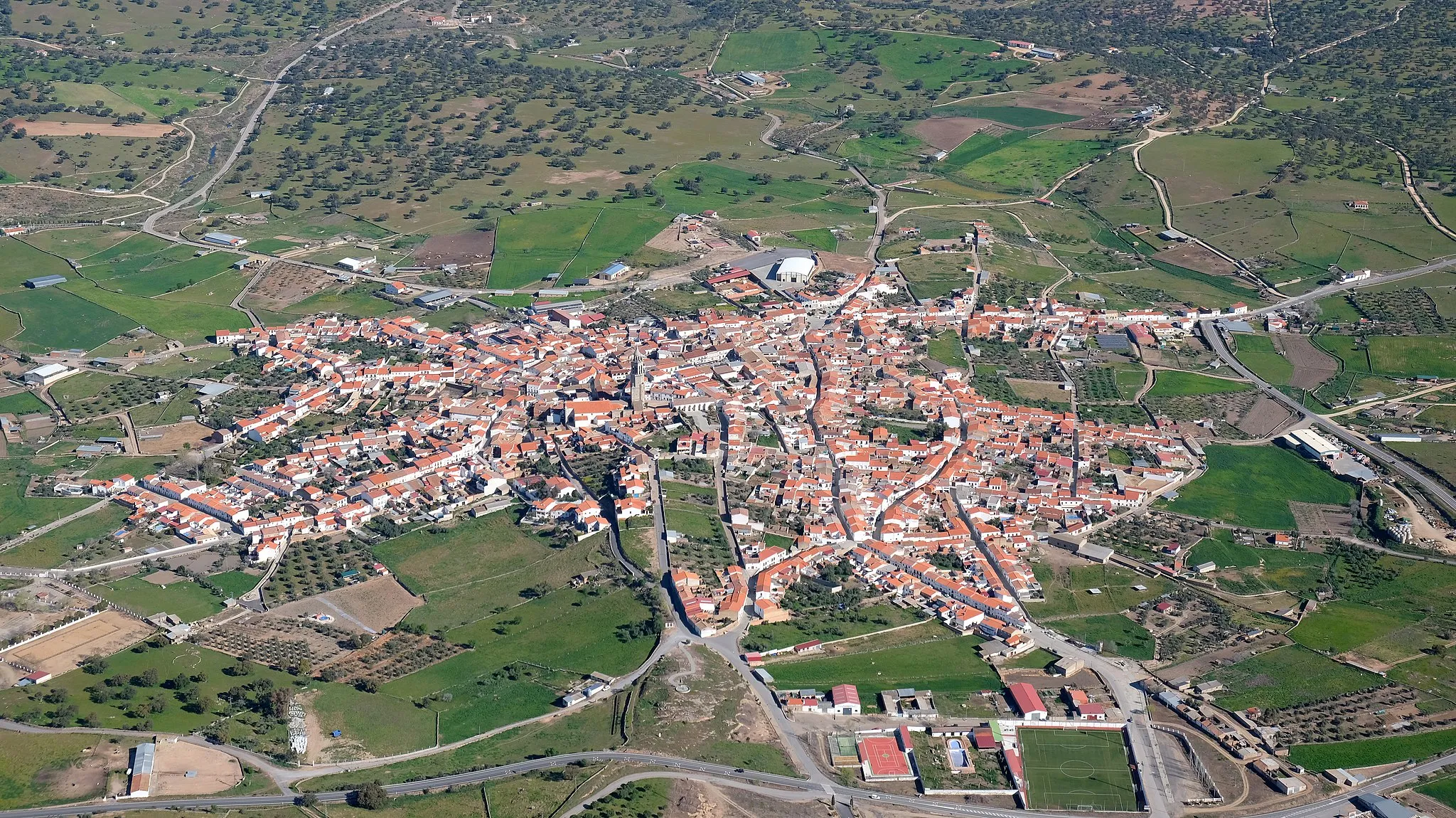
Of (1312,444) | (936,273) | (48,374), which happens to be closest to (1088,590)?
(1312,444)

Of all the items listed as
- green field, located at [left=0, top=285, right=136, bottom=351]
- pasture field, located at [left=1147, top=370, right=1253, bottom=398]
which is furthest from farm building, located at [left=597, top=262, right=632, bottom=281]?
pasture field, located at [left=1147, top=370, right=1253, bottom=398]

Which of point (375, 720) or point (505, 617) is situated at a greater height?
point (375, 720)

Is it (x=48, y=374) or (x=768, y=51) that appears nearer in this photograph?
(x=48, y=374)

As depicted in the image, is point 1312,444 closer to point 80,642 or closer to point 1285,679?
point 1285,679

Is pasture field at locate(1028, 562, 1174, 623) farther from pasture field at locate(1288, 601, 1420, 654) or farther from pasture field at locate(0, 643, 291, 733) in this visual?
pasture field at locate(0, 643, 291, 733)

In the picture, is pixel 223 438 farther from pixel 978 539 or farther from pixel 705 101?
pixel 705 101

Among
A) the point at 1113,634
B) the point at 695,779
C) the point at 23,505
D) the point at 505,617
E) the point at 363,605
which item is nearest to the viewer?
the point at 695,779

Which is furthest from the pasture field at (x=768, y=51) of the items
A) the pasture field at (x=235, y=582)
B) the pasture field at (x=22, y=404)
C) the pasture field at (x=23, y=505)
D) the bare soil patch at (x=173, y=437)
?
the pasture field at (x=235, y=582)
